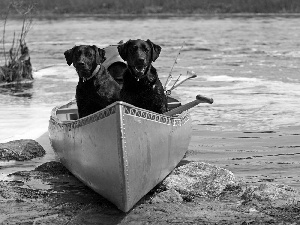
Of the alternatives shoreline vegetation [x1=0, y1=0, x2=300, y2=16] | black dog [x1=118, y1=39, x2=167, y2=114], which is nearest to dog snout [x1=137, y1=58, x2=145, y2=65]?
black dog [x1=118, y1=39, x2=167, y2=114]

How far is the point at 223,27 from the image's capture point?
42781mm

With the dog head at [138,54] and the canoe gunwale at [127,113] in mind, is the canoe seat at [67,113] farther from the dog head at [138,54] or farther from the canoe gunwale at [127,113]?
the dog head at [138,54]

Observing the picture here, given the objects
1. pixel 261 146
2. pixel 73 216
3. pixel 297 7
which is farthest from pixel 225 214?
pixel 297 7

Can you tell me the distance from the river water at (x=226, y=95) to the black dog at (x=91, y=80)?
5.65ft

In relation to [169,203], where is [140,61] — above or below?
above

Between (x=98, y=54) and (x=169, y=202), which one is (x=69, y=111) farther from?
(x=169, y=202)

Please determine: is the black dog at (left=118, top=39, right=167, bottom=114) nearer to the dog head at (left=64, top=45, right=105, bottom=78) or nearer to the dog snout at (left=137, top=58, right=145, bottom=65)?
the dog snout at (left=137, top=58, right=145, bottom=65)

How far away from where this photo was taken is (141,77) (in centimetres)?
852

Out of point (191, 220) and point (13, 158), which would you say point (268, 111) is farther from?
point (191, 220)

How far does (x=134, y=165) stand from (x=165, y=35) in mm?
30161

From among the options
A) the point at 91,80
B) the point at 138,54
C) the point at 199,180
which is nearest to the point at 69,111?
the point at 91,80

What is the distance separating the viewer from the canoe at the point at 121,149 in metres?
7.40

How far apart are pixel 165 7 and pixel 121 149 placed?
58.9 metres

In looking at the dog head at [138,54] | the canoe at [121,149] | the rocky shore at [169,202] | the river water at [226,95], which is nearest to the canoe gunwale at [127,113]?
the canoe at [121,149]
